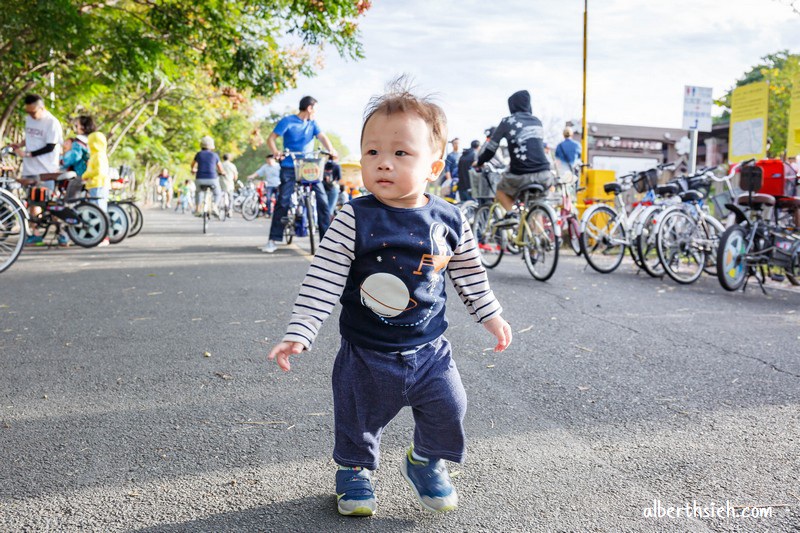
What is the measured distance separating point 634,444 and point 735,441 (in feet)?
1.41

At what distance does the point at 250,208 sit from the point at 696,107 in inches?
614

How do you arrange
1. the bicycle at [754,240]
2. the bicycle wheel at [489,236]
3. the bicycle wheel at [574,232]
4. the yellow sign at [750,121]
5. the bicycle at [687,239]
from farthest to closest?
the yellow sign at [750,121]
the bicycle wheel at [574,232]
the bicycle wheel at [489,236]
the bicycle at [687,239]
the bicycle at [754,240]

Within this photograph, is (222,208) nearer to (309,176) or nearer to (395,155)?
(309,176)

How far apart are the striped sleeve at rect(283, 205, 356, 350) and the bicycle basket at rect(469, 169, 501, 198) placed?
9449mm

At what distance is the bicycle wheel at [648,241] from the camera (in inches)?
333

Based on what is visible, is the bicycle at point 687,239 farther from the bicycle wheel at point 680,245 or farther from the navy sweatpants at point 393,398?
the navy sweatpants at point 393,398

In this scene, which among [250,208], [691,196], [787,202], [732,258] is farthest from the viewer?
[250,208]

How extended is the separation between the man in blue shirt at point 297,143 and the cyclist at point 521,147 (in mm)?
2591

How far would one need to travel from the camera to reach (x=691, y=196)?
8438mm

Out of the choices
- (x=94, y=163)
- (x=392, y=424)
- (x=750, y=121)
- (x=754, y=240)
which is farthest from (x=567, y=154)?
(x=392, y=424)

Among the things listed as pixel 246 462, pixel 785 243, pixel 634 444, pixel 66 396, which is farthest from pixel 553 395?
pixel 785 243

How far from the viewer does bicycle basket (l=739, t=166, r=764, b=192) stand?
299 inches

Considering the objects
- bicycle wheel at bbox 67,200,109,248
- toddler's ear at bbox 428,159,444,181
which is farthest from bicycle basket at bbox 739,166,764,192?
bicycle wheel at bbox 67,200,109,248

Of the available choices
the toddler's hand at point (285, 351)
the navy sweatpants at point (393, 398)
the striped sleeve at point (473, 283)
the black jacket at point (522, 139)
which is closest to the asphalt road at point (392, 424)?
the navy sweatpants at point (393, 398)
